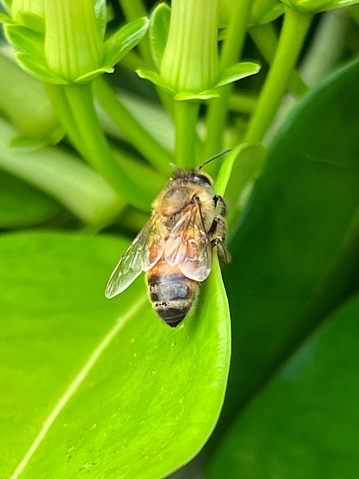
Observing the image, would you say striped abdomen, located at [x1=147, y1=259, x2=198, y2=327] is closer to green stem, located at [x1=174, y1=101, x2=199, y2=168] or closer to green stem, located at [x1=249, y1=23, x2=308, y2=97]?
green stem, located at [x1=174, y1=101, x2=199, y2=168]

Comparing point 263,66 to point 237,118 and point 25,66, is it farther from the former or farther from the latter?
point 25,66

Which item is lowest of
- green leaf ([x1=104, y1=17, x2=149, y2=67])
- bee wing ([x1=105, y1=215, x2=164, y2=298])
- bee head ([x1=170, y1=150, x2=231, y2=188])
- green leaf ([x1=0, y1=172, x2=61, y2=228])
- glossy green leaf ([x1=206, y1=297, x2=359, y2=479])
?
glossy green leaf ([x1=206, y1=297, x2=359, y2=479])

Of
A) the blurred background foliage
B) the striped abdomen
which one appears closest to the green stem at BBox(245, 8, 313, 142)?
the blurred background foliage

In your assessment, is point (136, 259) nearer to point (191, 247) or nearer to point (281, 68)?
point (191, 247)

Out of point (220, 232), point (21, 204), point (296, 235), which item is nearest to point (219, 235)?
point (220, 232)

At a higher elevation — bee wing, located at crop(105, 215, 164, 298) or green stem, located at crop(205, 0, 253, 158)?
green stem, located at crop(205, 0, 253, 158)

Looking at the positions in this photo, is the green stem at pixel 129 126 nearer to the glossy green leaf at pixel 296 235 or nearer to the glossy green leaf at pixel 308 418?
the glossy green leaf at pixel 296 235
